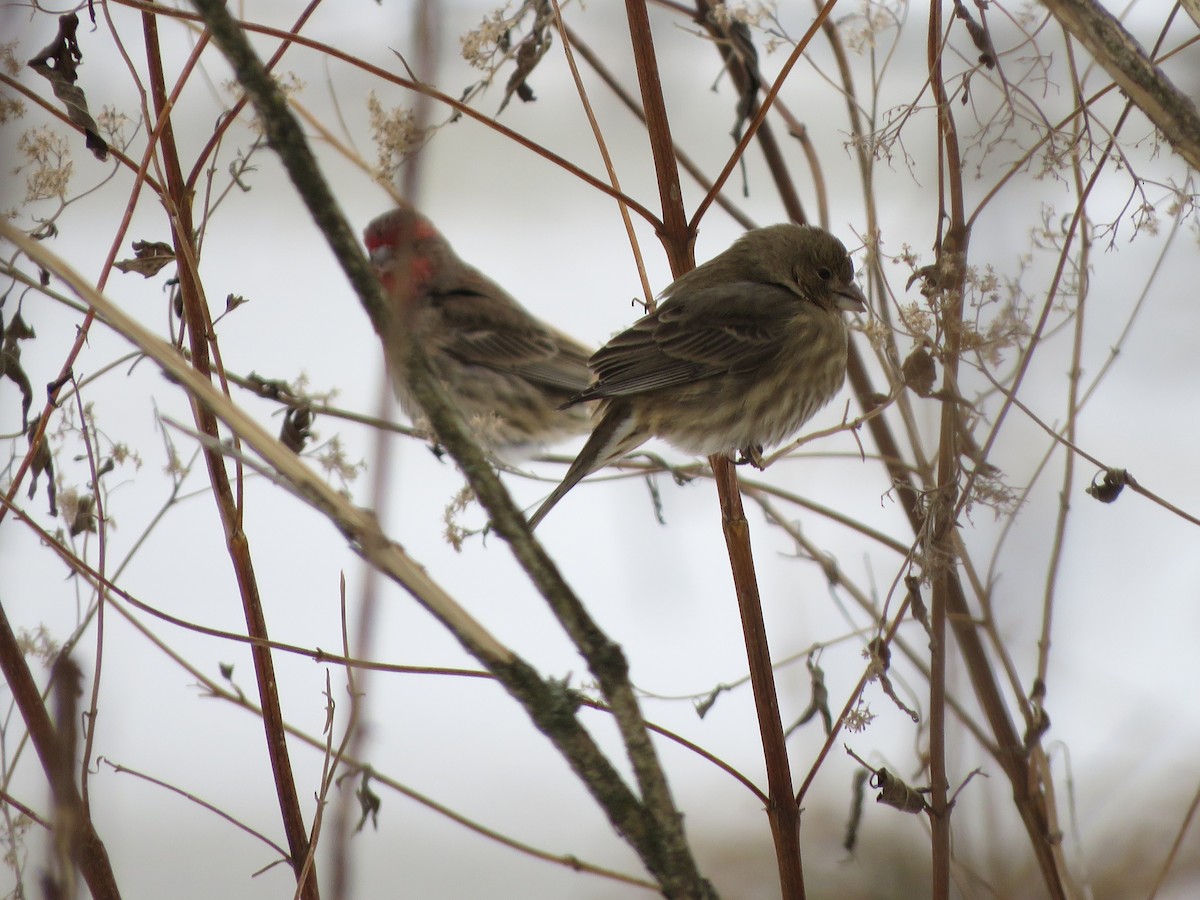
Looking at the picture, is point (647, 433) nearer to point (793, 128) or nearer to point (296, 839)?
point (793, 128)

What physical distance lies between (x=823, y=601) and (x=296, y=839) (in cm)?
223

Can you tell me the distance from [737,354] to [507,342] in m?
1.60

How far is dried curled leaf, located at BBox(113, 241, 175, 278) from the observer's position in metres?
1.73

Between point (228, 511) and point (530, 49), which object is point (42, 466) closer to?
point (228, 511)

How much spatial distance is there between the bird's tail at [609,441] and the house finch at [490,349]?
1.13m

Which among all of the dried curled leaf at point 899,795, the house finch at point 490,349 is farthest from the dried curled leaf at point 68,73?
the house finch at point 490,349

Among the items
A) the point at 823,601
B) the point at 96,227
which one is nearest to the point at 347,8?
the point at 96,227

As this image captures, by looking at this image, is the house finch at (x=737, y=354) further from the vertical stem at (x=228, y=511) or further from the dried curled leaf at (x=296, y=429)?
the vertical stem at (x=228, y=511)

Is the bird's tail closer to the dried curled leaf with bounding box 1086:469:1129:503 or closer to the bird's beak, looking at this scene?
the bird's beak

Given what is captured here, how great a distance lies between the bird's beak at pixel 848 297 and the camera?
3.06 m

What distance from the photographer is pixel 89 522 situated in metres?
1.70

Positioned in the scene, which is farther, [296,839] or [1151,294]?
[1151,294]

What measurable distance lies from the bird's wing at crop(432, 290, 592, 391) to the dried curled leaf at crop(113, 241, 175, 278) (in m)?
2.69

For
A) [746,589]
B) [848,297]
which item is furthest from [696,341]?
[746,589]
